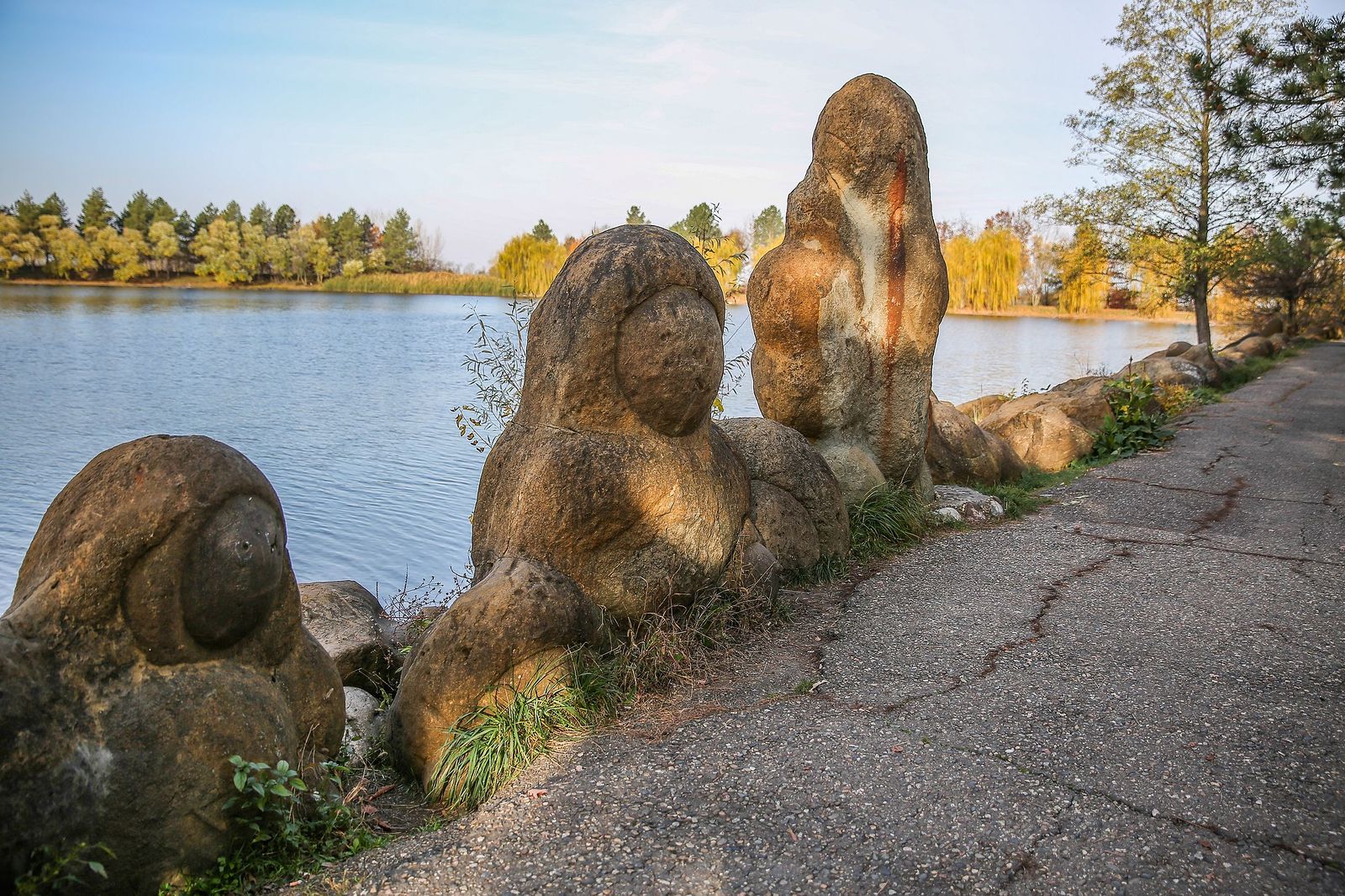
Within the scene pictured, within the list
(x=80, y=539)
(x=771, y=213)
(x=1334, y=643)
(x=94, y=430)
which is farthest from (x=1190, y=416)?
(x=771, y=213)

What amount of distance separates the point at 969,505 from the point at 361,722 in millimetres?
4984

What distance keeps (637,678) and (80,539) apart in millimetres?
2251

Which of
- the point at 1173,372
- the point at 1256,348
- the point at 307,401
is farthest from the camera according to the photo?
the point at 1256,348

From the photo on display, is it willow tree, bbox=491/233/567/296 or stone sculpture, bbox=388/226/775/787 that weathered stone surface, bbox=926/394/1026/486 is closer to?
stone sculpture, bbox=388/226/775/787

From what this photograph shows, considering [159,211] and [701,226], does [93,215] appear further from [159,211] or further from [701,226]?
[701,226]

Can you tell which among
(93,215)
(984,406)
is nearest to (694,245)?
(984,406)

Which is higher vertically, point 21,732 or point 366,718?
point 21,732

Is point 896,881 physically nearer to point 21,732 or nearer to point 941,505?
point 21,732

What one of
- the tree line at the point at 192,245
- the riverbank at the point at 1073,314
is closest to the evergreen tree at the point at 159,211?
the tree line at the point at 192,245

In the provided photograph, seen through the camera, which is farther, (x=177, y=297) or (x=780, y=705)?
(x=177, y=297)

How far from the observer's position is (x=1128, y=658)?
459 centimetres

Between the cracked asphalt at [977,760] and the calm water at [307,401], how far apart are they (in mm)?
4245

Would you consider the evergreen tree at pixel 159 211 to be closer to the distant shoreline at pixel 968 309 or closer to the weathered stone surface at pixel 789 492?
the distant shoreline at pixel 968 309

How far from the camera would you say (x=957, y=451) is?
8461mm
